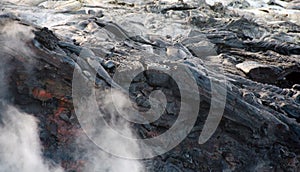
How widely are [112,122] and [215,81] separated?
2.38 m

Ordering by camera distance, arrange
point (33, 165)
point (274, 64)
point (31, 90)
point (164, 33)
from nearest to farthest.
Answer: point (33, 165) → point (31, 90) → point (274, 64) → point (164, 33)

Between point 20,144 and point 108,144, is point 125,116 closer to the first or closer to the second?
point 108,144

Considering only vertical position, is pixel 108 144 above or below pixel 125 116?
below

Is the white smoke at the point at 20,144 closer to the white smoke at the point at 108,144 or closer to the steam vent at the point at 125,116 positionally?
the steam vent at the point at 125,116

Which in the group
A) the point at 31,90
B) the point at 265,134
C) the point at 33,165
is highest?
the point at 31,90

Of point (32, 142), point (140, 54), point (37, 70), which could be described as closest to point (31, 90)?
point (37, 70)

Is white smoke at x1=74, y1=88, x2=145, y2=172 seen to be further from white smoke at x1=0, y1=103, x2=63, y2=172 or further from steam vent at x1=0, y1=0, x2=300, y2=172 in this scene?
white smoke at x1=0, y1=103, x2=63, y2=172

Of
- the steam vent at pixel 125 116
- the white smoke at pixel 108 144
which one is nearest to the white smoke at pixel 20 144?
the steam vent at pixel 125 116

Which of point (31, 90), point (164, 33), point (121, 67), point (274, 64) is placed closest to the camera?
point (31, 90)

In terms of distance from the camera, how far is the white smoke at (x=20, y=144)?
666 cm

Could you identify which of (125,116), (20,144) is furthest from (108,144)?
(20,144)

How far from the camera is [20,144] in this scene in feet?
22.5

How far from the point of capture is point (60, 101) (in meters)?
7.19

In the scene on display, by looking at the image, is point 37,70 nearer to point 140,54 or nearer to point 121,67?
point 121,67
